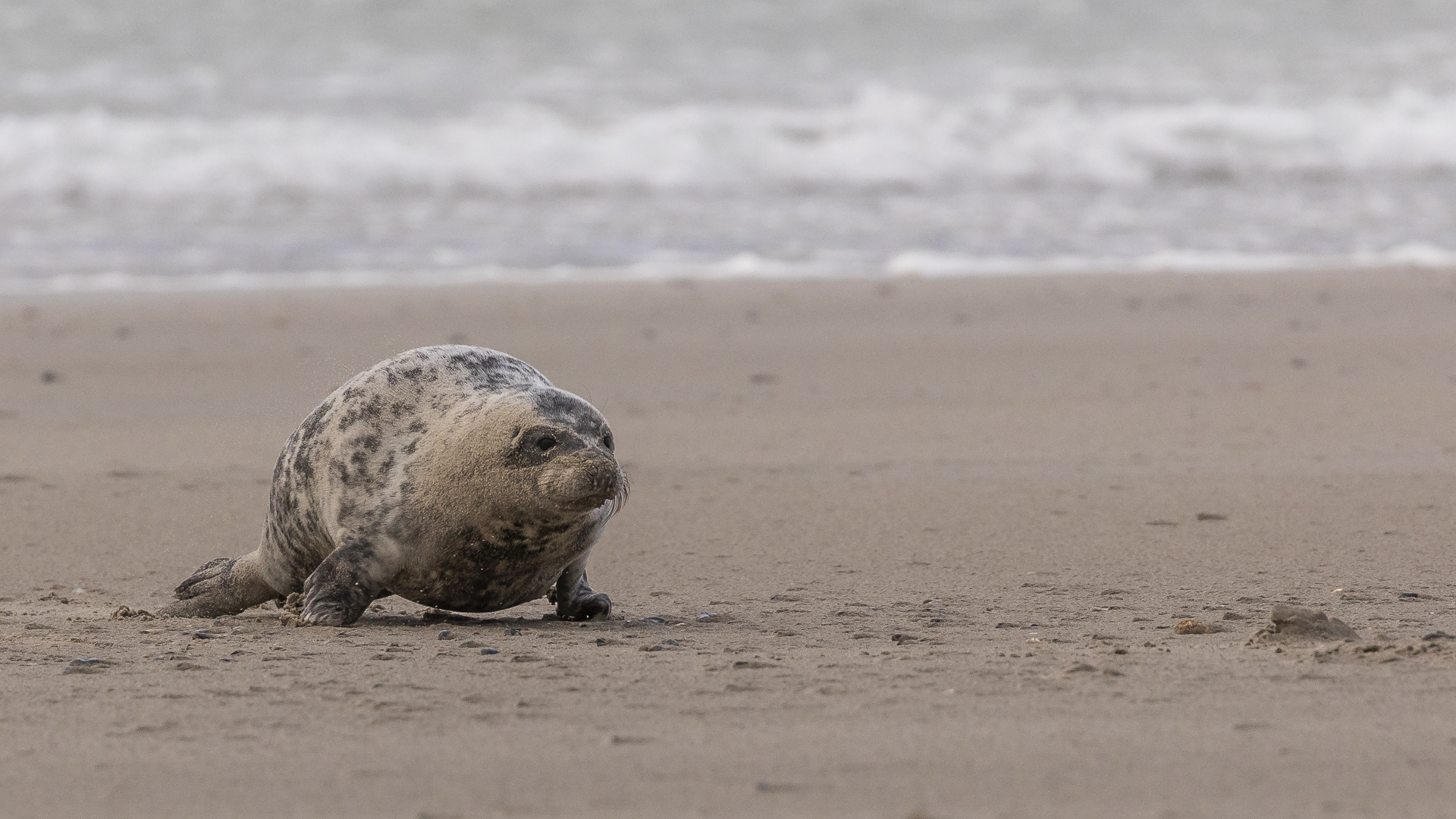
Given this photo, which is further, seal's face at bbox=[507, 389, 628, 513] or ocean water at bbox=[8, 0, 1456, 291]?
ocean water at bbox=[8, 0, 1456, 291]

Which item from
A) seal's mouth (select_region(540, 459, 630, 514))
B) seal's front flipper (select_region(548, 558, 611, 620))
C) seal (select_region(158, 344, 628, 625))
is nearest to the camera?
seal's mouth (select_region(540, 459, 630, 514))

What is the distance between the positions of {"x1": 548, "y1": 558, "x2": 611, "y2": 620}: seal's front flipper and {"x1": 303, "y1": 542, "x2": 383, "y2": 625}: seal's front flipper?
0.46 meters

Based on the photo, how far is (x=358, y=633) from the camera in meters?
3.83

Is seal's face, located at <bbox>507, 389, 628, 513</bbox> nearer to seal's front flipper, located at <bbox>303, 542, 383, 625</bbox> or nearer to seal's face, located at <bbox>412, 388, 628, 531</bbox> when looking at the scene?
seal's face, located at <bbox>412, 388, 628, 531</bbox>

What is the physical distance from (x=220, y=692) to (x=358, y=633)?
2.13 feet

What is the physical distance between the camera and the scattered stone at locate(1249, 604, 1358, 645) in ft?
11.4

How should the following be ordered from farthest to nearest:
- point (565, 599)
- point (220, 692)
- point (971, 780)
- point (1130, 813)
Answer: point (565, 599), point (220, 692), point (971, 780), point (1130, 813)

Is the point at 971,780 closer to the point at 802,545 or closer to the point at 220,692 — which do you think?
the point at 220,692

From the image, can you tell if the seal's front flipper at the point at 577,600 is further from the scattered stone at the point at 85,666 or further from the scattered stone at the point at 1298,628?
the scattered stone at the point at 1298,628

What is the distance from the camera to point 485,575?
3.93 metres

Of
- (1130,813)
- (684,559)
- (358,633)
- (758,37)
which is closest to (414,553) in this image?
(358,633)

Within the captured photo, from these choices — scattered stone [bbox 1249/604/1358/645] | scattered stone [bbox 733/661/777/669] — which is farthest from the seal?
scattered stone [bbox 1249/604/1358/645]

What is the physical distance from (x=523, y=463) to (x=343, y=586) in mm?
534

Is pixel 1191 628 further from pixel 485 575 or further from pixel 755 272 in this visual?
pixel 755 272
